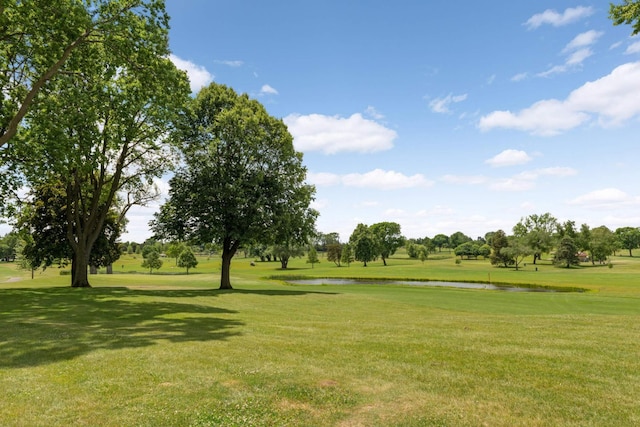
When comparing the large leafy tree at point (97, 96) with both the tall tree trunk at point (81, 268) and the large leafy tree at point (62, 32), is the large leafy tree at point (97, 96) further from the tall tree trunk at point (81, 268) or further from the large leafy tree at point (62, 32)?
the tall tree trunk at point (81, 268)

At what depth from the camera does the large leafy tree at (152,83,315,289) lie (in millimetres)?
35000

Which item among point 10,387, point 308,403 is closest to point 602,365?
point 308,403

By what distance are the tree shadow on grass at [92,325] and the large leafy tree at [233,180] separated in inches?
449

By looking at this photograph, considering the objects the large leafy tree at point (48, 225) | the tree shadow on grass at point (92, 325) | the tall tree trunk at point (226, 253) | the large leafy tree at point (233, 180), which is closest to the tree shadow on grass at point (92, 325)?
the tree shadow on grass at point (92, 325)

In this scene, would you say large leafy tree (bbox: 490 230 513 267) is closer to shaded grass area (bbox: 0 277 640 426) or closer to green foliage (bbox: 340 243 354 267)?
green foliage (bbox: 340 243 354 267)

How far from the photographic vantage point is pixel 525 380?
29.9 ft

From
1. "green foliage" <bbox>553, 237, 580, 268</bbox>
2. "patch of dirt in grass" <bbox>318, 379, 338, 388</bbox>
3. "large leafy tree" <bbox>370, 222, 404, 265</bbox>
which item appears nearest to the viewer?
"patch of dirt in grass" <bbox>318, 379, 338, 388</bbox>

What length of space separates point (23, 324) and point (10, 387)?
9.14 m

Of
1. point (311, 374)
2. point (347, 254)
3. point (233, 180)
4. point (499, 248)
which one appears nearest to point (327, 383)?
point (311, 374)

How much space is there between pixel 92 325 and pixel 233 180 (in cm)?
2143

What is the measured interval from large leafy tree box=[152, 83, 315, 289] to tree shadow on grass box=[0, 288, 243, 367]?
11.4 m

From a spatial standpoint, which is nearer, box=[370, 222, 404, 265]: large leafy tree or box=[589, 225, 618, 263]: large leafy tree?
box=[589, 225, 618, 263]: large leafy tree

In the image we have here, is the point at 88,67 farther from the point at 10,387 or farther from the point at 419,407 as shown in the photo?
the point at 419,407

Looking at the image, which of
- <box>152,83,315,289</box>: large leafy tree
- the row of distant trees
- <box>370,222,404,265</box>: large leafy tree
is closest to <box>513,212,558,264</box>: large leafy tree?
the row of distant trees
